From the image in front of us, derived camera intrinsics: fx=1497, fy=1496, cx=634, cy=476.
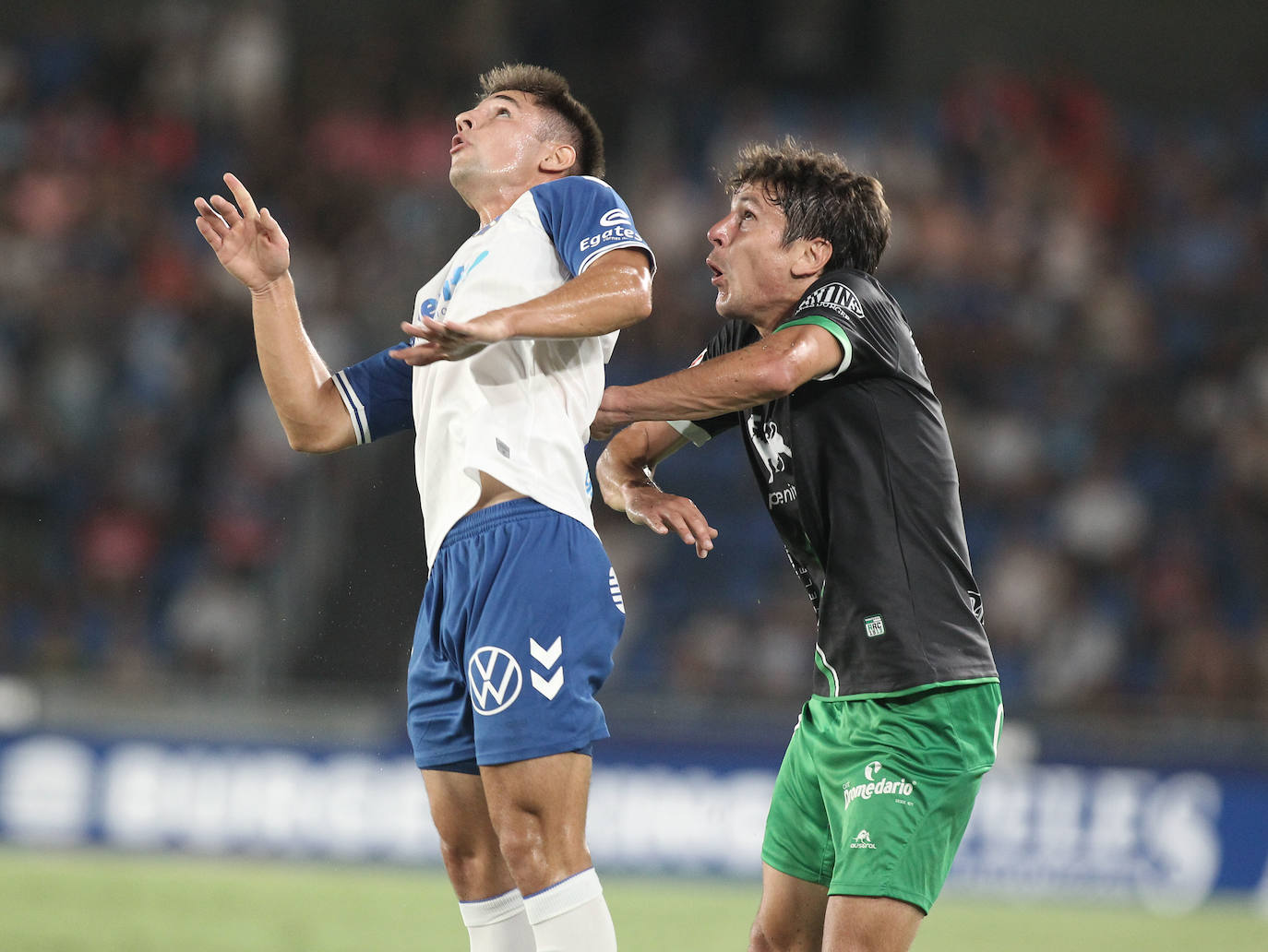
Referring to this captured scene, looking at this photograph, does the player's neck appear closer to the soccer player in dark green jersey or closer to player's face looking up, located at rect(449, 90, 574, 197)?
player's face looking up, located at rect(449, 90, 574, 197)

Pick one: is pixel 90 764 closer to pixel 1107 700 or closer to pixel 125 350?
pixel 125 350

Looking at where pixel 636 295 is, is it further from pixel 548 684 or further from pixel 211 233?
pixel 211 233

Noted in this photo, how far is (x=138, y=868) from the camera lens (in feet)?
30.1

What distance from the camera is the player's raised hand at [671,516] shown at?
3.96 metres

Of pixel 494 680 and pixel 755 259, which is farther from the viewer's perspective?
pixel 755 259

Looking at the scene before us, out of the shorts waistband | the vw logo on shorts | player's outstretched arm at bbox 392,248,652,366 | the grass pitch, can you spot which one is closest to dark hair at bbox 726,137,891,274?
player's outstretched arm at bbox 392,248,652,366

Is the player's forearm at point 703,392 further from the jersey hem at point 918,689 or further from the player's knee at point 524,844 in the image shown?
the player's knee at point 524,844

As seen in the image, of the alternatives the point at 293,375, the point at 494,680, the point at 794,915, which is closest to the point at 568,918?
the point at 494,680

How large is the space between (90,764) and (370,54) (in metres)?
7.04

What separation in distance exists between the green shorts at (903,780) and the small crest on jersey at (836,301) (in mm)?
981

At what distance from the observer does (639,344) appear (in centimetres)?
1148

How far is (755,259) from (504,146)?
0.75m

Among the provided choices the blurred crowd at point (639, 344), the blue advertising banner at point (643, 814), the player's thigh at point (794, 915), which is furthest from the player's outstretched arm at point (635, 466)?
the blue advertising banner at point (643, 814)

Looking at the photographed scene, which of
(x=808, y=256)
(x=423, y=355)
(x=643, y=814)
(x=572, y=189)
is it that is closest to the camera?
(x=423, y=355)
